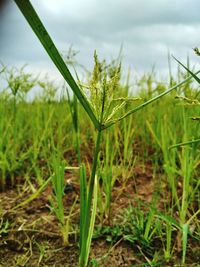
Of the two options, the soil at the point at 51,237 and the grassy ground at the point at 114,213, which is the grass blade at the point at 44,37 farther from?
the soil at the point at 51,237

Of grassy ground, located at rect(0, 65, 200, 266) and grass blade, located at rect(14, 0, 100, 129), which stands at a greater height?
grass blade, located at rect(14, 0, 100, 129)

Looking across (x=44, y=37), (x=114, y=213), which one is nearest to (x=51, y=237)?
(x=114, y=213)

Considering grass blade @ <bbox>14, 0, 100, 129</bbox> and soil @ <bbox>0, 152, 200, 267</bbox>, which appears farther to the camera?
soil @ <bbox>0, 152, 200, 267</bbox>

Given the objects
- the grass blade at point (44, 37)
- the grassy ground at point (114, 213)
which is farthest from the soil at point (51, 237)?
the grass blade at point (44, 37)

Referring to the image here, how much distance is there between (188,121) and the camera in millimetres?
1597

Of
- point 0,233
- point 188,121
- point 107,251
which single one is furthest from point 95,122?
point 188,121

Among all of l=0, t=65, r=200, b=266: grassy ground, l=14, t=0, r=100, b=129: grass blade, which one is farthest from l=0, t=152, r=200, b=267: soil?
l=14, t=0, r=100, b=129: grass blade

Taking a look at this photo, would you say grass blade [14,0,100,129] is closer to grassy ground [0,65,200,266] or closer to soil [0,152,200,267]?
grassy ground [0,65,200,266]

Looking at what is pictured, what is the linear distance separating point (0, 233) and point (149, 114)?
111 cm

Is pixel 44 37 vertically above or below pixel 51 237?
above

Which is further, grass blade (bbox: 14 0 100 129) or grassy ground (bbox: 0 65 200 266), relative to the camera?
grassy ground (bbox: 0 65 200 266)

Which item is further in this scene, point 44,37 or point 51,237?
point 51,237

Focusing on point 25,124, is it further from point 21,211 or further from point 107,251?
point 107,251

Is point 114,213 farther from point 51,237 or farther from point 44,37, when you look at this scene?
point 44,37
